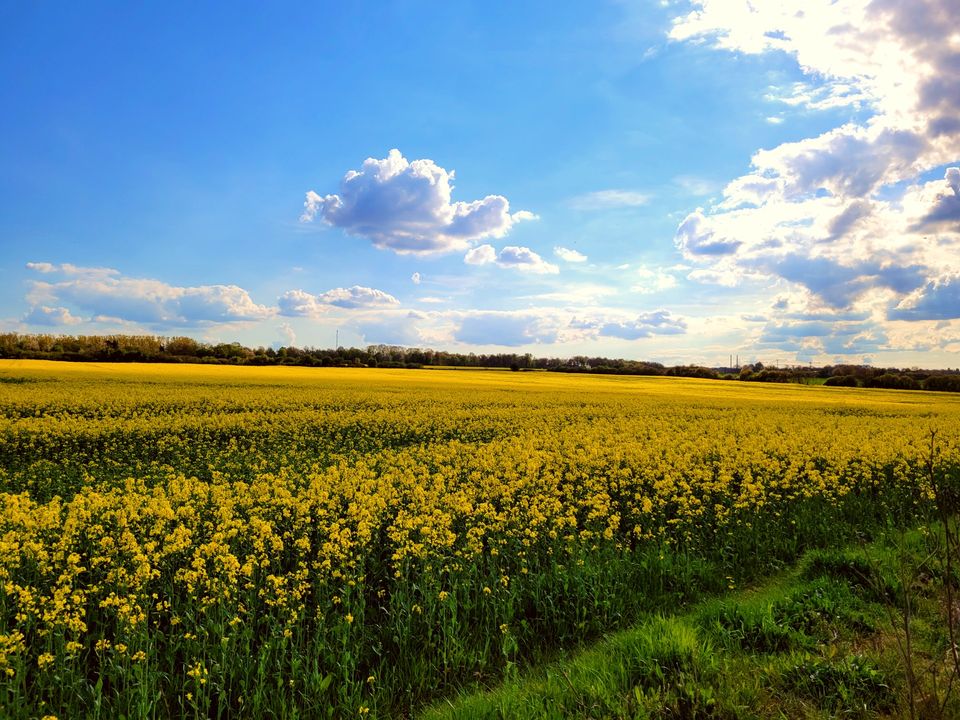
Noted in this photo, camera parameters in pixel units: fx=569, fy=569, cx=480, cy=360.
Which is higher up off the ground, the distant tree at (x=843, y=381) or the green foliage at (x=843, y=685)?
the distant tree at (x=843, y=381)

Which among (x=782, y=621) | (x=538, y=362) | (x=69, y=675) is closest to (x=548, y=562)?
(x=782, y=621)

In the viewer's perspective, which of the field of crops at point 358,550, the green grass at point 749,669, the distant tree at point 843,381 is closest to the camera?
the green grass at point 749,669

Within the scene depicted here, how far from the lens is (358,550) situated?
24.2 feet

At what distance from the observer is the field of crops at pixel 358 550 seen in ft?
16.9

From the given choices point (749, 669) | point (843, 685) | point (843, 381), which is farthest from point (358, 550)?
point (843, 381)

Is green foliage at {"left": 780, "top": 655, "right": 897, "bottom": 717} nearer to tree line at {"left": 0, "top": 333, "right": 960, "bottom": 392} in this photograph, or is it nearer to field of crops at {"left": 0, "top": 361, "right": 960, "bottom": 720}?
field of crops at {"left": 0, "top": 361, "right": 960, "bottom": 720}

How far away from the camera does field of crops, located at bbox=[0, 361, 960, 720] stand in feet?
16.9

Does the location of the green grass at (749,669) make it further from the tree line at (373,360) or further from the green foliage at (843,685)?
the tree line at (373,360)

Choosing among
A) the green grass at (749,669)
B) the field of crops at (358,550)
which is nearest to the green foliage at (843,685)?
the green grass at (749,669)

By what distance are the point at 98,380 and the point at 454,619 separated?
33.6 metres

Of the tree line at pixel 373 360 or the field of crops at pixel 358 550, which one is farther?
the tree line at pixel 373 360

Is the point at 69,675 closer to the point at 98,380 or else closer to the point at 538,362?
the point at 98,380

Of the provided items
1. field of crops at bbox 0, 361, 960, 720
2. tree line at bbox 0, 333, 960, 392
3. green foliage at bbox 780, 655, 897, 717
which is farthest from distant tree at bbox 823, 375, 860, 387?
green foliage at bbox 780, 655, 897, 717

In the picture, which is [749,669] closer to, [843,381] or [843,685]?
[843,685]
